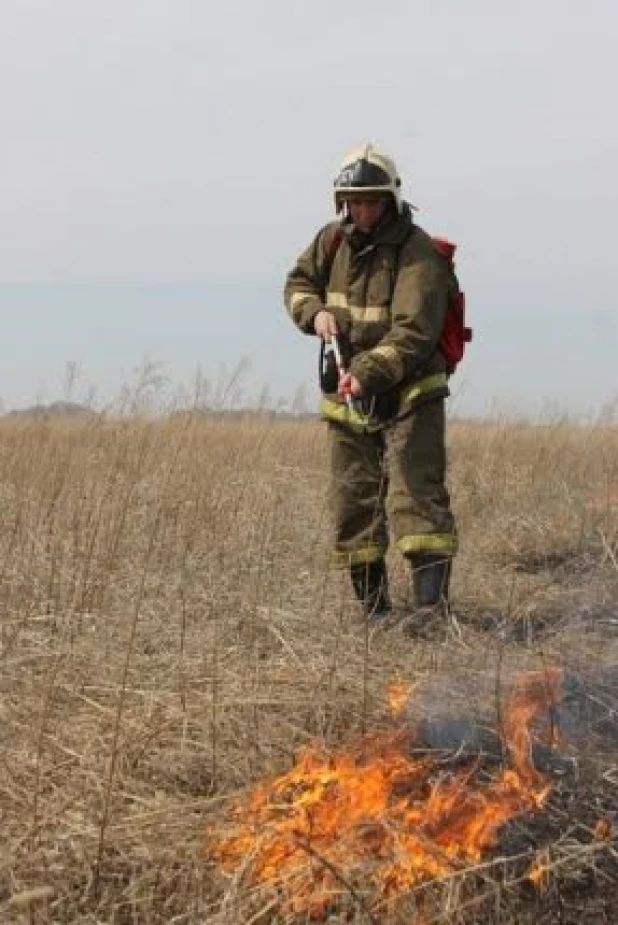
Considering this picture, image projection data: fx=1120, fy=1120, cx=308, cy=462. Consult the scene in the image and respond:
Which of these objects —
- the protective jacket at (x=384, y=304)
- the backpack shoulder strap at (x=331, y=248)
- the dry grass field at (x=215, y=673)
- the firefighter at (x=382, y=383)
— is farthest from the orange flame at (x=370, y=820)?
the backpack shoulder strap at (x=331, y=248)

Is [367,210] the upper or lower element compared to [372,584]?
upper

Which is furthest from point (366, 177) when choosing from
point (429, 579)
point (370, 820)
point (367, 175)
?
point (370, 820)

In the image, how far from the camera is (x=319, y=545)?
6.05 metres

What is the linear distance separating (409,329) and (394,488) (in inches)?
24.7

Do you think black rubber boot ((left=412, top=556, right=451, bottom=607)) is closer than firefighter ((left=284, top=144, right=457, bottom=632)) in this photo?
No

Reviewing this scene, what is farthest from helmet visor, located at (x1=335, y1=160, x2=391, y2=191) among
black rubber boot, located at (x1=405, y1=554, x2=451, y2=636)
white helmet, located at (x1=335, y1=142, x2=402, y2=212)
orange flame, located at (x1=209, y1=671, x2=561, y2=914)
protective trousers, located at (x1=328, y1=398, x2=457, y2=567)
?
orange flame, located at (x1=209, y1=671, x2=561, y2=914)

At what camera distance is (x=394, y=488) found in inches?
173

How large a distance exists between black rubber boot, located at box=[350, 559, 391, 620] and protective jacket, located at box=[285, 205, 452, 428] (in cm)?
58

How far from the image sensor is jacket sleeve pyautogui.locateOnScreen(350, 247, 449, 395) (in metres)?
4.17

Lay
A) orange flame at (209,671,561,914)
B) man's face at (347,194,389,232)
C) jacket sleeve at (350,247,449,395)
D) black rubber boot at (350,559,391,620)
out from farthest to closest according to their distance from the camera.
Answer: black rubber boot at (350,559,391,620) → man's face at (347,194,389,232) → jacket sleeve at (350,247,449,395) → orange flame at (209,671,561,914)

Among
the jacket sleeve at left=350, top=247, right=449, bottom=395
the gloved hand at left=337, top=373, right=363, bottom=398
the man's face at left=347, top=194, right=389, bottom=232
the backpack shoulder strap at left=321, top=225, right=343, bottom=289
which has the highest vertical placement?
the man's face at left=347, top=194, right=389, bottom=232

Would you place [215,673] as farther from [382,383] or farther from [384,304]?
[384,304]

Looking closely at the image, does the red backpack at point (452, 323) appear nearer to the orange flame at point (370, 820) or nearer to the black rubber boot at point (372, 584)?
the black rubber boot at point (372, 584)

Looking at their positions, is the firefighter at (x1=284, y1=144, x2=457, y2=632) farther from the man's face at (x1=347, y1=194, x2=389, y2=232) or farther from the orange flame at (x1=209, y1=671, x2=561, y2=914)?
the orange flame at (x1=209, y1=671, x2=561, y2=914)
